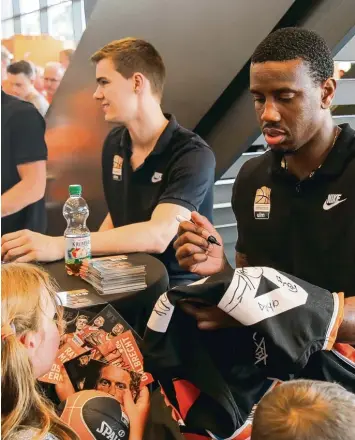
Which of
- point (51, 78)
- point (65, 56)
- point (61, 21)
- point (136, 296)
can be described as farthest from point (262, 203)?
point (61, 21)

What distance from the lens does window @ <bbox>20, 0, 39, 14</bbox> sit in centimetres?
611

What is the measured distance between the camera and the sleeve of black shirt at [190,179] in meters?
2.68

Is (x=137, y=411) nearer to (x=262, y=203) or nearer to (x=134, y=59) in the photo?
(x=262, y=203)

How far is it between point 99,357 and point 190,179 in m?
1.05

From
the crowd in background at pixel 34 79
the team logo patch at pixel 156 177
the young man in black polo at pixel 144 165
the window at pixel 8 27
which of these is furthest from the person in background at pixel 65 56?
the team logo patch at pixel 156 177

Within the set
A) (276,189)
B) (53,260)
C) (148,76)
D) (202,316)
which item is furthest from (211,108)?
(202,316)

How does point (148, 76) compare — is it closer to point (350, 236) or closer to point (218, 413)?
point (350, 236)

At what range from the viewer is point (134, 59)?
2.98 m

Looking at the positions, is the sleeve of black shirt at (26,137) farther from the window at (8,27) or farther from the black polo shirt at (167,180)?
the window at (8,27)

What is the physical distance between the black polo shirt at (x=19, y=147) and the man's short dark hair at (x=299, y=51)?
7.31 ft

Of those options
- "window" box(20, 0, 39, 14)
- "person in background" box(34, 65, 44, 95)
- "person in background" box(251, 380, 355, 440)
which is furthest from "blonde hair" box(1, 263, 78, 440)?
"window" box(20, 0, 39, 14)

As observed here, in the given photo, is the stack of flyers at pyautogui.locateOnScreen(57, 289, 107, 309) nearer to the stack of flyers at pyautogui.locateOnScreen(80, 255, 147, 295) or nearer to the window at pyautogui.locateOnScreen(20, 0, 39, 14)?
the stack of flyers at pyautogui.locateOnScreen(80, 255, 147, 295)

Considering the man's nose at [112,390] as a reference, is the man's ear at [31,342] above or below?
above

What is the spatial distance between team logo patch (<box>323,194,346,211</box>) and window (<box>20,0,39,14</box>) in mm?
5131
